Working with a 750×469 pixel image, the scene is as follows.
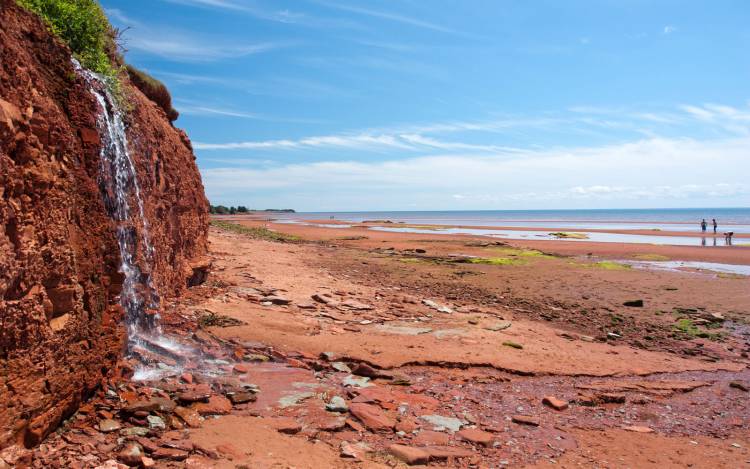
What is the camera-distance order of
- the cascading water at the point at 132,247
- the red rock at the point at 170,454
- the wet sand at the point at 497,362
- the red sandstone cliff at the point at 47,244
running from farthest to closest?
the cascading water at the point at 132,247
the wet sand at the point at 497,362
the red rock at the point at 170,454
the red sandstone cliff at the point at 47,244

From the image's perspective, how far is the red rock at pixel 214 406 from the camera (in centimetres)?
547

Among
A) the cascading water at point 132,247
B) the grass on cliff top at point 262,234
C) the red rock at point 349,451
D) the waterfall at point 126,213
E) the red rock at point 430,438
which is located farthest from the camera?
the grass on cliff top at point 262,234

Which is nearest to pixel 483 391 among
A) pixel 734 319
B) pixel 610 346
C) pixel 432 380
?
pixel 432 380

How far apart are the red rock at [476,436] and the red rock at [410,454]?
713mm

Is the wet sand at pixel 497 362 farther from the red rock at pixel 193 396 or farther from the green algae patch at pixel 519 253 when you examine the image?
the green algae patch at pixel 519 253

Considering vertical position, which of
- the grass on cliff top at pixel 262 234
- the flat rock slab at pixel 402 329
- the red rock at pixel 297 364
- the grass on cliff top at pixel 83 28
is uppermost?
the grass on cliff top at pixel 83 28

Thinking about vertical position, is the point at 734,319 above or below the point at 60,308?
below

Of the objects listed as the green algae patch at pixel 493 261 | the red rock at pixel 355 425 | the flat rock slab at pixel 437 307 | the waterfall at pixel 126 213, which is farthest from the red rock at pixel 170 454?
the green algae patch at pixel 493 261

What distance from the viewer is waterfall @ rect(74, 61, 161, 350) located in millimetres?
6578

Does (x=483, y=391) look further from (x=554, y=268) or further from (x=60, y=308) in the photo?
(x=554, y=268)

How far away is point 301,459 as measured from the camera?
4.67 meters

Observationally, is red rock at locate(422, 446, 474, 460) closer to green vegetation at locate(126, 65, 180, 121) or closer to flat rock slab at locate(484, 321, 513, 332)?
flat rock slab at locate(484, 321, 513, 332)

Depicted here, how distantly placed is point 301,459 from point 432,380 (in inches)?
127

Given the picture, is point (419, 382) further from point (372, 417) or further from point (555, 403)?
point (555, 403)
